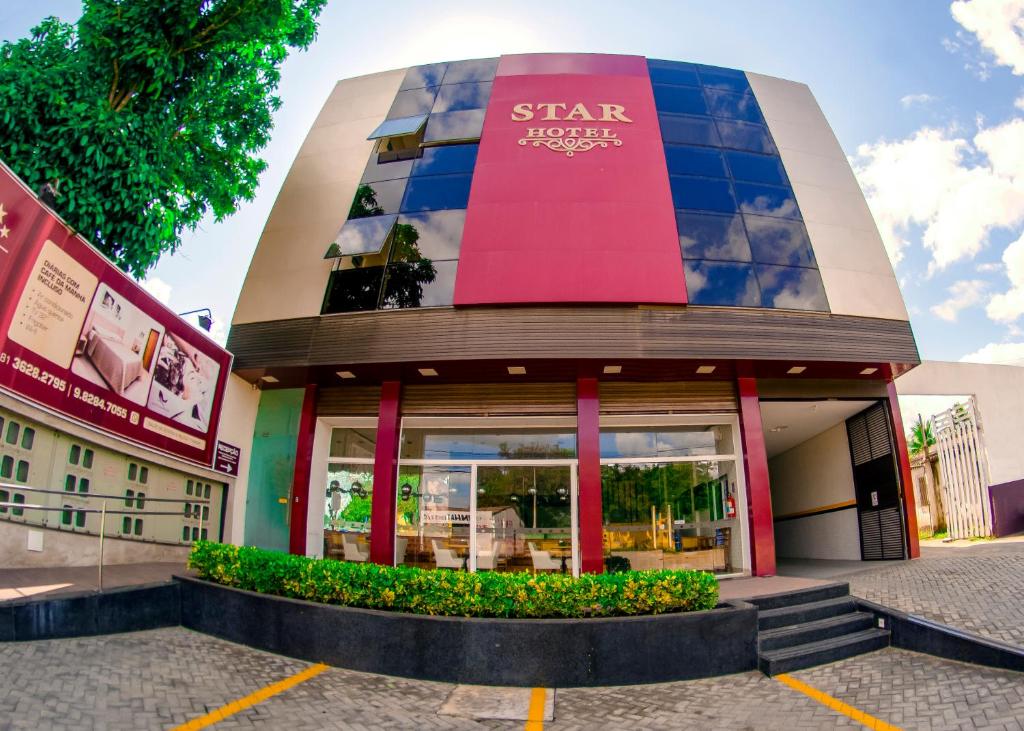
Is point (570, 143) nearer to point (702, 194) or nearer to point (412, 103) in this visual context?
point (702, 194)

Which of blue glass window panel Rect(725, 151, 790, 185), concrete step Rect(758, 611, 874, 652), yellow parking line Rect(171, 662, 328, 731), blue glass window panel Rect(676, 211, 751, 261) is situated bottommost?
yellow parking line Rect(171, 662, 328, 731)

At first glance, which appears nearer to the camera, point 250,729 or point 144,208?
point 250,729

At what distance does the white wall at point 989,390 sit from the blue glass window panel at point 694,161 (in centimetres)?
637

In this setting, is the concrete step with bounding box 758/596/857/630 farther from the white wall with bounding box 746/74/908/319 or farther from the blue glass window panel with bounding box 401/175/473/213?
the blue glass window panel with bounding box 401/175/473/213

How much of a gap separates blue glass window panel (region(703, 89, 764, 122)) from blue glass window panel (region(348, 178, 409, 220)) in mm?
6714

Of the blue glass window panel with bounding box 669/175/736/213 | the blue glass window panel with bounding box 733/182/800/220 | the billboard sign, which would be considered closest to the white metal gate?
the blue glass window panel with bounding box 733/182/800/220

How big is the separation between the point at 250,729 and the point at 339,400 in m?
7.40

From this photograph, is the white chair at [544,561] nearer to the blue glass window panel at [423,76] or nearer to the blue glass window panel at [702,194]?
the blue glass window panel at [702,194]

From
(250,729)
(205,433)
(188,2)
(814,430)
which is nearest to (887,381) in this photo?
(814,430)

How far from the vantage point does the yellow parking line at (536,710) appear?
4.48 metres

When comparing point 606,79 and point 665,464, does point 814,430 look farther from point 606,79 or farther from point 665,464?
point 606,79

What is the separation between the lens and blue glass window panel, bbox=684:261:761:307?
9.76m

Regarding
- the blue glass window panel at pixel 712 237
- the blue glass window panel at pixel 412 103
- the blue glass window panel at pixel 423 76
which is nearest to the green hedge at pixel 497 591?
the blue glass window panel at pixel 712 237

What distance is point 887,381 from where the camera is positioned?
11.1m
